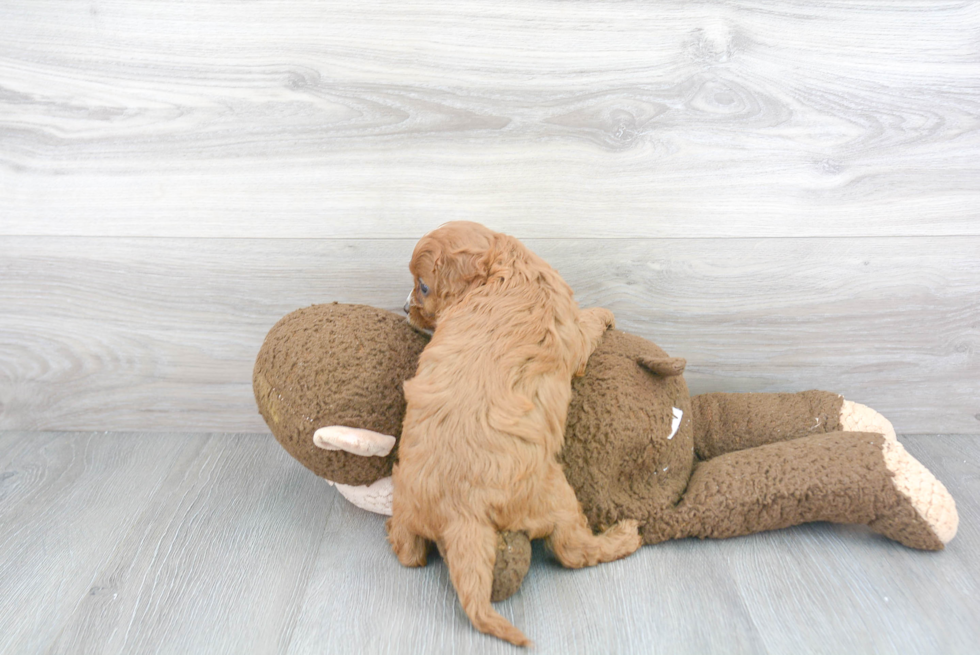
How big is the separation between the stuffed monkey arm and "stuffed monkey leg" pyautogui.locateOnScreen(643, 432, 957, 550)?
38 centimetres

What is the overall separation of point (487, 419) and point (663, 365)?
286mm

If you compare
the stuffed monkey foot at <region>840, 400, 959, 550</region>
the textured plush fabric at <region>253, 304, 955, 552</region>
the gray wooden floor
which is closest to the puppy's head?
the textured plush fabric at <region>253, 304, 955, 552</region>

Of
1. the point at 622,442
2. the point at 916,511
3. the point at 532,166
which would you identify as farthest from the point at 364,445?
the point at 916,511


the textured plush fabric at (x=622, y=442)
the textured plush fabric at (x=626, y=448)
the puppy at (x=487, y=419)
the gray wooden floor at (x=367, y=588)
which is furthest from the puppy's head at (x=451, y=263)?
the gray wooden floor at (x=367, y=588)

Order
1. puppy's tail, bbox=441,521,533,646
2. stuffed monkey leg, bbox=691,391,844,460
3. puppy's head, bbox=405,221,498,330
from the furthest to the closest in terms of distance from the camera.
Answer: stuffed monkey leg, bbox=691,391,844,460, puppy's head, bbox=405,221,498,330, puppy's tail, bbox=441,521,533,646

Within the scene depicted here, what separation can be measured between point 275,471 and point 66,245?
54cm

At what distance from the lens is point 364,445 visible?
34.4 inches

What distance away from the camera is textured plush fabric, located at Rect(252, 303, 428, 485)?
34.9 inches

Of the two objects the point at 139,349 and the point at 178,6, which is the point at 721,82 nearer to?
the point at 178,6

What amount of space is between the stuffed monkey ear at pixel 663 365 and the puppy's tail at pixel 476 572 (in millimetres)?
326

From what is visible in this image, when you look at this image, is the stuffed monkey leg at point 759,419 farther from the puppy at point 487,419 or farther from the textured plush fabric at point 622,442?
the puppy at point 487,419

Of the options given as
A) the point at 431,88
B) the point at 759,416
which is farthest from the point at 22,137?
the point at 759,416

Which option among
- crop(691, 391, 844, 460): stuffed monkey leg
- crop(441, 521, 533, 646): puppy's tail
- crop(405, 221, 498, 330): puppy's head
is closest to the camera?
crop(441, 521, 533, 646): puppy's tail

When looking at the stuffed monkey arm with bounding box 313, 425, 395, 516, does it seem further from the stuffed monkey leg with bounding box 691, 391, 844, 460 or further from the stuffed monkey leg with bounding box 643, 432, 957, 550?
the stuffed monkey leg with bounding box 691, 391, 844, 460
